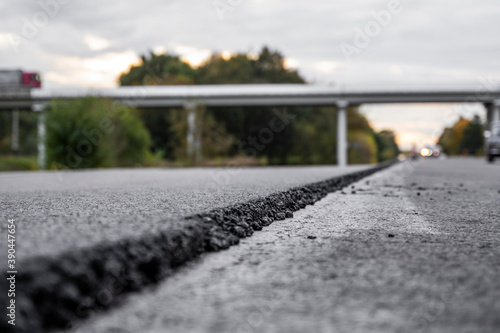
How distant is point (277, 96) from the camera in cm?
4847

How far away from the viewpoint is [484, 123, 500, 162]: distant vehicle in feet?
107

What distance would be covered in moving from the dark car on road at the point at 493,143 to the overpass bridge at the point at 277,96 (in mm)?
14640

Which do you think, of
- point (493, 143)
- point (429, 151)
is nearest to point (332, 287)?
point (493, 143)

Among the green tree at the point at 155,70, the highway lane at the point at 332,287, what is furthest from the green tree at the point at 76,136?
the green tree at the point at 155,70

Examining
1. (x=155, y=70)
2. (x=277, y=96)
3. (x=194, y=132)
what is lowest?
(x=194, y=132)

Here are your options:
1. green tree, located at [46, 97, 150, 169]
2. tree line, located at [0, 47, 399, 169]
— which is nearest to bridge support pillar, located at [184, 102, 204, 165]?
tree line, located at [0, 47, 399, 169]

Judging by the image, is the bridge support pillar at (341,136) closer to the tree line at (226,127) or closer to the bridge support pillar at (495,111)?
the tree line at (226,127)

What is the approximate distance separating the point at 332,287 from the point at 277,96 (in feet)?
152

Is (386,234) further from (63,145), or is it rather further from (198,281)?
(63,145)

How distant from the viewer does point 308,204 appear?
6.97 meters

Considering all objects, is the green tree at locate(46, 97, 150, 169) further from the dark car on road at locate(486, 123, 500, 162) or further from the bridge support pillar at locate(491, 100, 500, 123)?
the bridge support pillar at locate(491, 100, 500, 123)

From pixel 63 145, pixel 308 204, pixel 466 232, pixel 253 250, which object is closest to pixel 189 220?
pixel 253 250

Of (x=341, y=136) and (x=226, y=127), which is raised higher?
(x=226, y=127)

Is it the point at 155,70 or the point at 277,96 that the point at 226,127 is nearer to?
the point at 155,70
